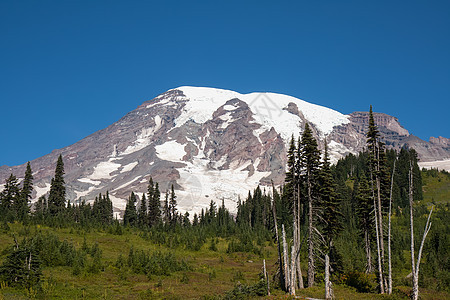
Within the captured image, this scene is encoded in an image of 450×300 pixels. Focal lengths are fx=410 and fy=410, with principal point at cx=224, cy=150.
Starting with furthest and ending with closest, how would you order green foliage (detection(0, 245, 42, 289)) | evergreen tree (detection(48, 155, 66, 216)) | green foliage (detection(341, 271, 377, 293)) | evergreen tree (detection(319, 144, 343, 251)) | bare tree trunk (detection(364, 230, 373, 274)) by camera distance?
1. evergreen tree (detection(48, 155, 66, 216))
2. bare tree trunk (detection(364, 230, 373, 274))
3. evergreen tree (detection(319, 144, 343, 251))
4. green foliage (detection(341, 271, 377, 293))
5. green foliage (detection(0, 245, 42, 289))

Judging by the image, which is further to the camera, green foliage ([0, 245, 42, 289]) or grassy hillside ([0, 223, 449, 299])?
grassy hillside ([0, 223, 449, 299])

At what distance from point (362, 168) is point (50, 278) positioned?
117 m

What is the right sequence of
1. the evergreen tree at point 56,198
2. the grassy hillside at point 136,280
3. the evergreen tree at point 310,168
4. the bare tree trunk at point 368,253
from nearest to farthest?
the grassy hillside at point 136,280 → the evergreen tree at point 310,168 → the bare tree trunk at point 368,253 → the evergreen tree at point 56,198

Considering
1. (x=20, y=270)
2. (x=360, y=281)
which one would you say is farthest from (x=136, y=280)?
(x=360, y=281)

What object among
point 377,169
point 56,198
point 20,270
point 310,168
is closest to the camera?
point 20,270

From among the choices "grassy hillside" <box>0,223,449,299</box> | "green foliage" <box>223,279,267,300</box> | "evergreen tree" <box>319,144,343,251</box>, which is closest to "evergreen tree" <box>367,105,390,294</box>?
"evergreen tree" <box>319,144,343,251</box>

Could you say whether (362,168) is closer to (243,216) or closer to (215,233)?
(243,216)

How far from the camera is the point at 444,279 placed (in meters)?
42.1

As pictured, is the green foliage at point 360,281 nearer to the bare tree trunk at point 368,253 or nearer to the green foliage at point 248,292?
the bare tree trunk at point 368,253

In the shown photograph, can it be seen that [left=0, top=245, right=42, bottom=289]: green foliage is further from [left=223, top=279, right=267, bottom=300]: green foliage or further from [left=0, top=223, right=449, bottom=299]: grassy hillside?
[left=223, top=279, right=267, bottom=300]: green foliage

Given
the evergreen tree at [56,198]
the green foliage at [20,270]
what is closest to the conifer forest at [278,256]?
the green foliage at [20,270]

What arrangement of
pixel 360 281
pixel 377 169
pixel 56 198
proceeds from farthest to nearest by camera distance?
pixel 56 198, pixel 360 281, pixel 377 169

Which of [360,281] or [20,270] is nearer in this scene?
[20,270]

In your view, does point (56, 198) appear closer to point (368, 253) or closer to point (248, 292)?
point (248, 292)
